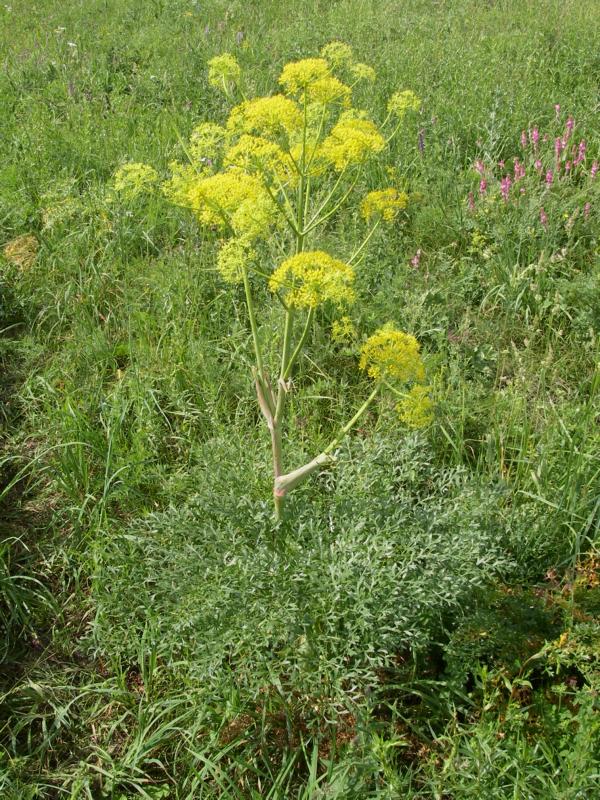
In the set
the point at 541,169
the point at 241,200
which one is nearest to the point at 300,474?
the point at 241,200

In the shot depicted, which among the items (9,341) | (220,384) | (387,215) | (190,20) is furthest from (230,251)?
(190,20)

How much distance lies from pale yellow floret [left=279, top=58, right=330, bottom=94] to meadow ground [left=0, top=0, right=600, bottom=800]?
1.10 m

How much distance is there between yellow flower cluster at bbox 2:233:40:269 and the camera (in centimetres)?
407

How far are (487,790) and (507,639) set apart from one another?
0.45 m

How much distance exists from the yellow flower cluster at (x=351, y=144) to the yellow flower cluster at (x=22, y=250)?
2474 millimetres

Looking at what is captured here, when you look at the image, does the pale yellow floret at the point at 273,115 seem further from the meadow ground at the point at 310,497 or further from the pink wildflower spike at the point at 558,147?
the pink wildflower spike at the point at 558,147

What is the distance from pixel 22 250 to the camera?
4145 mm

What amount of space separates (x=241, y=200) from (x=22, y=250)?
2.55 m

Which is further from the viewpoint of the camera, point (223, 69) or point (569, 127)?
point (569, 127)

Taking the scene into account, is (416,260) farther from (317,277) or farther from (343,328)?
(317,277)

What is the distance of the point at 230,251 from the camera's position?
2074mm

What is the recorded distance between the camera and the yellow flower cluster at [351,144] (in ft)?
6.73

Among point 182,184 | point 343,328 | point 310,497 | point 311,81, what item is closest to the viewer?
point 311,81

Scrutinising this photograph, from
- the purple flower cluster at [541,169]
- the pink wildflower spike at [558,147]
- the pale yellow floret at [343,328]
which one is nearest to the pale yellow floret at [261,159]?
the pale yellow floret at [343,328]
